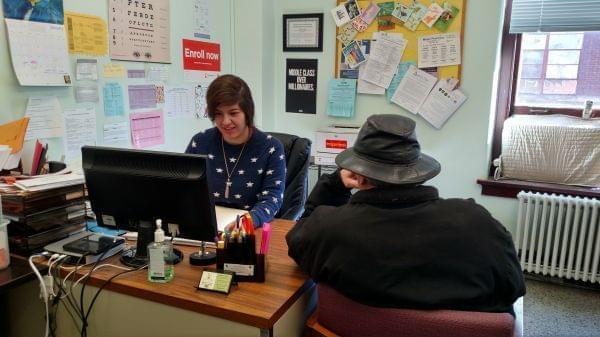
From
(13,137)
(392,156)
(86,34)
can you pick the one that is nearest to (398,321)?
(392,156)

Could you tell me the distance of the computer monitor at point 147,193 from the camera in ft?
4.32

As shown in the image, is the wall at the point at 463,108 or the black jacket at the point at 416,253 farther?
the wall at the point at 463,108

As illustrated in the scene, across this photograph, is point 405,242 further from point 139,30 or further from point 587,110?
point 587,110

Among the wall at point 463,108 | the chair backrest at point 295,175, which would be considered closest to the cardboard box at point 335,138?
the wall at point 463,108

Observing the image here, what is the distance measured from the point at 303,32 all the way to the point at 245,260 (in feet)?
7.96

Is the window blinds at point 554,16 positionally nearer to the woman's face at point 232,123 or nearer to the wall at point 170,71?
the wall at point 170,71

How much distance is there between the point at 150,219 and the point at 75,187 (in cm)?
41


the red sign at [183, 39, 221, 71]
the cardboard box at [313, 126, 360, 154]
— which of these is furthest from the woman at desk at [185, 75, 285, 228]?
the cardboard box at [313, 126, 360, 154]

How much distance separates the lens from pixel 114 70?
231cm

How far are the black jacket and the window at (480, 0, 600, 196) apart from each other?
205 centimetres

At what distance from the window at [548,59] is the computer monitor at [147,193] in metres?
2.26

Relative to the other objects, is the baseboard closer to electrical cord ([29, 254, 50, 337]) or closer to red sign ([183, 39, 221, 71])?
→ red sign ([183, 39, 221, 71])

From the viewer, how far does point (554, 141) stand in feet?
9.46

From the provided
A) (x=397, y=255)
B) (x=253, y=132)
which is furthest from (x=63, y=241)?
(x=397, y=255)
